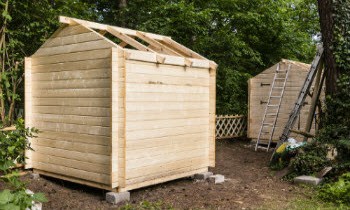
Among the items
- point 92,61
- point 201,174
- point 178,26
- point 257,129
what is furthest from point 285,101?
point 92,61

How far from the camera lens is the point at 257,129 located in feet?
39.3

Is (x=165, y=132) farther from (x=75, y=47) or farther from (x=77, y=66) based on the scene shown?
(x=75, y=47)

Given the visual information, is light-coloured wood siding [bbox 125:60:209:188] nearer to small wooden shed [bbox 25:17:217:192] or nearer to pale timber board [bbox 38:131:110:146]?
small wooden shed [bbox 25:17:217:192]

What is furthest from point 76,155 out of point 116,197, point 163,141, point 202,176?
point 202,176

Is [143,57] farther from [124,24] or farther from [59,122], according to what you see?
[124,24]

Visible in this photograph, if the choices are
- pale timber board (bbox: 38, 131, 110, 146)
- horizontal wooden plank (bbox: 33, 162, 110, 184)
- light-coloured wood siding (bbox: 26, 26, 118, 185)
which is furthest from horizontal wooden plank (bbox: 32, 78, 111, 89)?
horizontal wooden plank (bbox: 33, 162, 110, 184)

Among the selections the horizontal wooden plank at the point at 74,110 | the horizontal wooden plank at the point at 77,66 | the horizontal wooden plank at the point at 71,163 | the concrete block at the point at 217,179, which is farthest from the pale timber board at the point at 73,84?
the concrete block at the point at 217,179

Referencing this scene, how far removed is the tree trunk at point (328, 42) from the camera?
26.6ft

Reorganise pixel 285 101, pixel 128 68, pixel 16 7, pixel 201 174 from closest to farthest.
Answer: pixel 128 68, pixel 201 174, pixel 16 7, pixel 285 101

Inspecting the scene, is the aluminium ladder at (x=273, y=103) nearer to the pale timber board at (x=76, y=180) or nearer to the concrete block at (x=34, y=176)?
the pale timber board at (x=76, y=180)

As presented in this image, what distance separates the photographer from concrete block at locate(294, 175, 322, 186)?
266 inches

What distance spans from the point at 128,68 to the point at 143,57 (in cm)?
33

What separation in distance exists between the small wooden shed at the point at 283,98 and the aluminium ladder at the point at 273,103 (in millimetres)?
123

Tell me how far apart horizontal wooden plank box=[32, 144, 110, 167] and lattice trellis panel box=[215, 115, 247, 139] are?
257 inches
